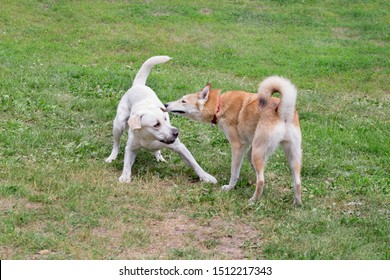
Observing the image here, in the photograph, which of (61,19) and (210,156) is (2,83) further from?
(61,19)

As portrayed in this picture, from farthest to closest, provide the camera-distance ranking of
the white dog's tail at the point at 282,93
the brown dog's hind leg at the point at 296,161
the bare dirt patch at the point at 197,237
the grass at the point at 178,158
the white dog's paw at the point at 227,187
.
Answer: the white dog's paw at the point at 227,187, the brown dog's hind leg at the point at 296,161, the white dog's tail at the point at 282,93, the grass at the point at 178,158, the bare dirt patch at the point at 197,237

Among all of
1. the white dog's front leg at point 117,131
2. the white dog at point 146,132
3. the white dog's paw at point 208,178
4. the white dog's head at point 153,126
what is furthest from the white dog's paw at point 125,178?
the white dog's paw at point 208,178

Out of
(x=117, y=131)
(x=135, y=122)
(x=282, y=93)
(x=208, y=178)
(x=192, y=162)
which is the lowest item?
(x=208, y=178)

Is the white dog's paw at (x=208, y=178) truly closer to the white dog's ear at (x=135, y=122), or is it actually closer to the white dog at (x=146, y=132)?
the white dog at (x=146, y=132)

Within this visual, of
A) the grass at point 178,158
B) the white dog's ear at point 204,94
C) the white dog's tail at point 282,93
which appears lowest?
the grass at point 178,158

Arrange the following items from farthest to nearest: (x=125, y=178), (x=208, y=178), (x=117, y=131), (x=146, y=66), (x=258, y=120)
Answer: (x=146, y=66), (x=117, y=131), (x=208, y=178), (x=125, y=178), (x=258, y=120)

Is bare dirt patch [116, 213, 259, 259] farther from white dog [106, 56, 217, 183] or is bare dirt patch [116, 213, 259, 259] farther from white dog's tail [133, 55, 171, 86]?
white dog's tail [133, 55, 171, 86]

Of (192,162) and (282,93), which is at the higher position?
(282,93)

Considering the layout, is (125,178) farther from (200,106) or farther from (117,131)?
(200,106)

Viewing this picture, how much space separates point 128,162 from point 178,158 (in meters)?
0.84

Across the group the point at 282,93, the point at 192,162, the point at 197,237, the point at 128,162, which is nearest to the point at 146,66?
the point at 128,162

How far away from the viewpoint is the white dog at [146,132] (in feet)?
23.7

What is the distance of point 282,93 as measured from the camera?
6.22 metres

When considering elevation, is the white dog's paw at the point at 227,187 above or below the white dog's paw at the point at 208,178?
above
